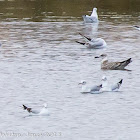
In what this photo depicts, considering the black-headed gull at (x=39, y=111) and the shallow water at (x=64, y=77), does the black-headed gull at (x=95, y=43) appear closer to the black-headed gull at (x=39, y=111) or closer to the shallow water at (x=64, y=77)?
the shallow water at (x=64, y=77)

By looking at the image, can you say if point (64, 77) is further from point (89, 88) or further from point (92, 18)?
point (92, 18)

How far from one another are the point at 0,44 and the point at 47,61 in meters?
3.81

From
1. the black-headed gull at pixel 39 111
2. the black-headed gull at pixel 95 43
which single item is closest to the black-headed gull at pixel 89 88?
the black-headed gull at pixel 39 111

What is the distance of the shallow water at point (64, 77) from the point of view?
44.0 feet

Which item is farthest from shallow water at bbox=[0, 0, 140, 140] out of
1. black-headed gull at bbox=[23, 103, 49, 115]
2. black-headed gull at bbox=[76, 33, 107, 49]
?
black-headed gull at bbox=[76, 33, 107, 49]

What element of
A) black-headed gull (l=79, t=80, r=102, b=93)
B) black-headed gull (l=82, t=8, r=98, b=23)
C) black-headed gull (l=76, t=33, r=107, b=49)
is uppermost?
black-headed gull (l=79, t=80, r=102, b=93)

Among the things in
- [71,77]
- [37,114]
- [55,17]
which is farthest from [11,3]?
[37,114]

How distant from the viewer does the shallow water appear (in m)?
13.4

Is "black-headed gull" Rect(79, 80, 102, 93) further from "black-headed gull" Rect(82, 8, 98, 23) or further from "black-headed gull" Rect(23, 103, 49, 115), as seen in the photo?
"black-headed gull" Rect(82, 8, 98, 23)

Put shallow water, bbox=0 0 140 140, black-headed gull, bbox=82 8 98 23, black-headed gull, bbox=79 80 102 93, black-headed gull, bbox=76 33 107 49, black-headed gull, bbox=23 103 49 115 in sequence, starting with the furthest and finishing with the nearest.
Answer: black-headed gull, bbox=82 8 98 23, black-headed gull, bbox=76 33 107 49, black-headed gull, bbox=79 80 102 93, black-headed gull, bbox=23 103 49 115, shallow water, bbox=0 0 140 140

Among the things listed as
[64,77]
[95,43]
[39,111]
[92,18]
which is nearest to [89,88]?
[64,77]

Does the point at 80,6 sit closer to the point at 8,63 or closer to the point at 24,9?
the point at 24,9

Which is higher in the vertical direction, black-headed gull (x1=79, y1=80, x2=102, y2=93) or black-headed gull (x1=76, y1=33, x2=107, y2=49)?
black-headed gull (x1=79, y1=80, x2=102, y2=93)

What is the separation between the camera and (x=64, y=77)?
1877 centimetres
